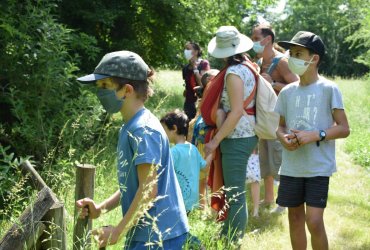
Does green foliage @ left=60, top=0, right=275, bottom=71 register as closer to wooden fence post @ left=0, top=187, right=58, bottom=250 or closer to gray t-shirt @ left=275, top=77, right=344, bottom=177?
gray t-shirt @ left=275, top=77, right=344, bottom=177

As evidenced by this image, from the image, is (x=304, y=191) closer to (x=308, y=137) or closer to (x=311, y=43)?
(x=308, y=137)

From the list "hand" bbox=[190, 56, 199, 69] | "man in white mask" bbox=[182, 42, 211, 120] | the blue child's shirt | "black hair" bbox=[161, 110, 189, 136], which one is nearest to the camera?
"black hair" bbox=[161, 110, 189, 136]

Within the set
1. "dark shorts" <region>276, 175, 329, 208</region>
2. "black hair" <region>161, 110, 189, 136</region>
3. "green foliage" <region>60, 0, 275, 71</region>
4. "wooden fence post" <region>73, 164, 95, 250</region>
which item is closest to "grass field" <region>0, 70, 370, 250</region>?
"black hair" <region>161, 110, 189, 136</region>

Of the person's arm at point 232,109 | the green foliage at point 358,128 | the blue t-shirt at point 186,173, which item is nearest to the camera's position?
the person's arm at point 232,109

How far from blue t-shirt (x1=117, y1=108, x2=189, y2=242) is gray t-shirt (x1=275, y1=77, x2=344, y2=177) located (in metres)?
1.58

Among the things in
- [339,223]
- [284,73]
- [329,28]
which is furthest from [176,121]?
[329,28]

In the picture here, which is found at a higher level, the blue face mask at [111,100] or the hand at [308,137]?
the blue face mask at [111,100]

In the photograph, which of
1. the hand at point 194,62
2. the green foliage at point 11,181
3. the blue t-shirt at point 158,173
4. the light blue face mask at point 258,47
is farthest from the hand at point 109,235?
the hand at point 194,62

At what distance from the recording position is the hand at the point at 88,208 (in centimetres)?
304

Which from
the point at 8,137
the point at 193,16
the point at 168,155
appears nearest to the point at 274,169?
the point at 8,137

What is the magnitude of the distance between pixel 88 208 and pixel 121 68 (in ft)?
2.54

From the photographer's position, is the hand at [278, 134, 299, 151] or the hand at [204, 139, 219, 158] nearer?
the hand at [278, 134, 299, 151]

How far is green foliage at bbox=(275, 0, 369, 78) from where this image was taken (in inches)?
1858

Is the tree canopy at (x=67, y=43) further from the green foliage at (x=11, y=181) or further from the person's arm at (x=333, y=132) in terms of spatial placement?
the person's arm at (x=333, y=132)
